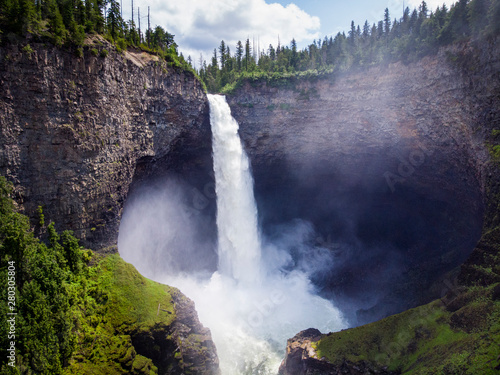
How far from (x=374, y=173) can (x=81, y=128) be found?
28.4 metres

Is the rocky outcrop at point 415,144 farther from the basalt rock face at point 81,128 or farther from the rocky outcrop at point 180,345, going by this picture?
the basalt rock face at point 81,128

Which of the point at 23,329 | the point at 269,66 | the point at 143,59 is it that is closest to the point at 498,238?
the point at 23,329

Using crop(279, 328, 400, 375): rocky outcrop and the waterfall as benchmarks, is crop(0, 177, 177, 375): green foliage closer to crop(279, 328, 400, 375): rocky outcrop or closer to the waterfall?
crop(279, 328, 400, 375): rocky outcrop

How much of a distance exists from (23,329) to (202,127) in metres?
20.8

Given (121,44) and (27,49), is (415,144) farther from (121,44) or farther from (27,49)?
(27,49)

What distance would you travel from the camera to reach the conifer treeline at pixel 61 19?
45.6 feet

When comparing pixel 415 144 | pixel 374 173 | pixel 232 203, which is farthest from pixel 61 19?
pixel 374 173

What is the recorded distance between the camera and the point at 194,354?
1748 cm

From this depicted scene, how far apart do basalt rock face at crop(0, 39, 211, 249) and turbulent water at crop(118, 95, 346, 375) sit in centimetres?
544

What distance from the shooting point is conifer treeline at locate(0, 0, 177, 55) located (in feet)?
45.6

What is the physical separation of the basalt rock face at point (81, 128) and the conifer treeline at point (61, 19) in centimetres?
80

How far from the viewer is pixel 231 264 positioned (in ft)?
94.0

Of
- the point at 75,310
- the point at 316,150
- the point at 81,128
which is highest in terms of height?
the point at 316,150

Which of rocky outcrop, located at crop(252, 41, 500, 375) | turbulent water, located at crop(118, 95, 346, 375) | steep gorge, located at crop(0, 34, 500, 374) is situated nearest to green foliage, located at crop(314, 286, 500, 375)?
rocky outcrop, located at crop(252, 41, 500, 375)
